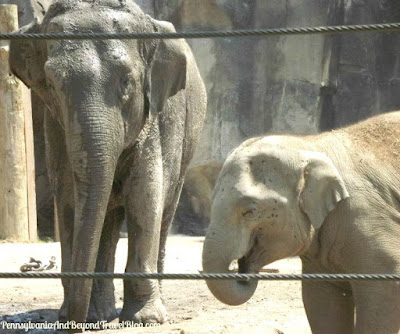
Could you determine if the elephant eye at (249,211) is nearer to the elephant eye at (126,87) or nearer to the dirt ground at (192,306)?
the dirt ground at (192,306)

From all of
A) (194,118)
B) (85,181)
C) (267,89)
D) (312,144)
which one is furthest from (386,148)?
(267,89)

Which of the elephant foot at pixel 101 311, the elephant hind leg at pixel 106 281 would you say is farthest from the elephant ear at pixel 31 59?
Answer: the elephant foot at pixel 101 311

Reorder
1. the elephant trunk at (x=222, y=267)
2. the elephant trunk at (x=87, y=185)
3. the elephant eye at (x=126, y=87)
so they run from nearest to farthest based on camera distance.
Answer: the elephant trunk at (x=222, y=267), the elephant trunk at (x=87, y=185), the elephant eye at (x=126, y=87)

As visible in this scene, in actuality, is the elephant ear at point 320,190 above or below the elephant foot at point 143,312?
above

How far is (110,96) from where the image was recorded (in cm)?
500

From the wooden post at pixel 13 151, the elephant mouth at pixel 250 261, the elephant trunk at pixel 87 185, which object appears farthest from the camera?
the wooden post at pixel 13 151

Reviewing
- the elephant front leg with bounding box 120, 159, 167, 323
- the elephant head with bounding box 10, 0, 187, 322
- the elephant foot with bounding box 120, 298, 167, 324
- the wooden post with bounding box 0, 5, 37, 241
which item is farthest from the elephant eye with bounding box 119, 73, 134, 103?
the wooden post with bounding box 0, 5, 37, 241

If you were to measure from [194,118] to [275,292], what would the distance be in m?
1.08

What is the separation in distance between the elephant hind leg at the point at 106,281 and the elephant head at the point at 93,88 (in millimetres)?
598

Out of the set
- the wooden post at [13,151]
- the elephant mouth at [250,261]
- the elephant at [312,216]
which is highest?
the elephant at [312,216]

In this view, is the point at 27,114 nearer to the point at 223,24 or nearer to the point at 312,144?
the point at 223,24

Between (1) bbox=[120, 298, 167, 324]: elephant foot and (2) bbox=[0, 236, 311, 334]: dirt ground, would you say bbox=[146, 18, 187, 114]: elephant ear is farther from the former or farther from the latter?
(2) bbox=[0, 236, 311, 334]: dirt ground

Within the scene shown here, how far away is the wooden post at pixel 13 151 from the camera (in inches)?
356

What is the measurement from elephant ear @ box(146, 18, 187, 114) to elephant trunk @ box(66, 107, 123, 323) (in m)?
0.58
